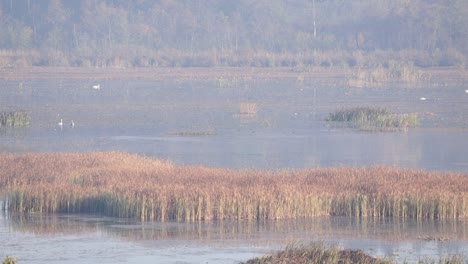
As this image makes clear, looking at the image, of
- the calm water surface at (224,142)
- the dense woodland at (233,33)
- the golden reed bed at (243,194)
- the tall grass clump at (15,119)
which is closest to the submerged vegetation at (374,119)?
the calm water surface at (224,142)

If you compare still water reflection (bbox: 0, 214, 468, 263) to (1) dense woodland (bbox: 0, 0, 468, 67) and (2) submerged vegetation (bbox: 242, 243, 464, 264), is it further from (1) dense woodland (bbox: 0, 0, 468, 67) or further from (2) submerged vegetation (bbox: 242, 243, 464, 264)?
(1) dense woodland (bbox: 0, 0, 468, 67)

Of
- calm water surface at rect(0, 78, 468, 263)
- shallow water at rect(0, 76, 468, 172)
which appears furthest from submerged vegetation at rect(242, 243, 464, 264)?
shallow water at rect(0, 76, 468, 172)

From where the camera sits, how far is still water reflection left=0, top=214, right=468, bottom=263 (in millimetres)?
17094

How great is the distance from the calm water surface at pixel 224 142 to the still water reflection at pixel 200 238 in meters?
0.02

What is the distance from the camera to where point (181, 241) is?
18.3 metres

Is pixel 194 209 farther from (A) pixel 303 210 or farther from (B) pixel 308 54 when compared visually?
(B) pixel 308 54

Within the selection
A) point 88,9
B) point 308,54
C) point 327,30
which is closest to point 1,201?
point 308,54

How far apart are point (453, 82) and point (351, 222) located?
43.4 meters

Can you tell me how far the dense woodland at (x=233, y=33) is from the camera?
273ft

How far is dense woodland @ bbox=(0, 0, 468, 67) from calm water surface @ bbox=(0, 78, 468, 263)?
17.2 metres

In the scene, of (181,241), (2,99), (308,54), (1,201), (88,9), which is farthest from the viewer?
(88,9)

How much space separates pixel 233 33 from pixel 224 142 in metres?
66.8

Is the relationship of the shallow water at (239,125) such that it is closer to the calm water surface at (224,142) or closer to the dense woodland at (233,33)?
the calm water surface at (224,142)

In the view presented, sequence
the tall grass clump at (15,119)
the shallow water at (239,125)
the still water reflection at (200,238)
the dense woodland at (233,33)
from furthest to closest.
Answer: the dense woodland at (233,33), the tall grass clump at (15,119), the shallow water at (239,125), the still water reflection at (200,238)
